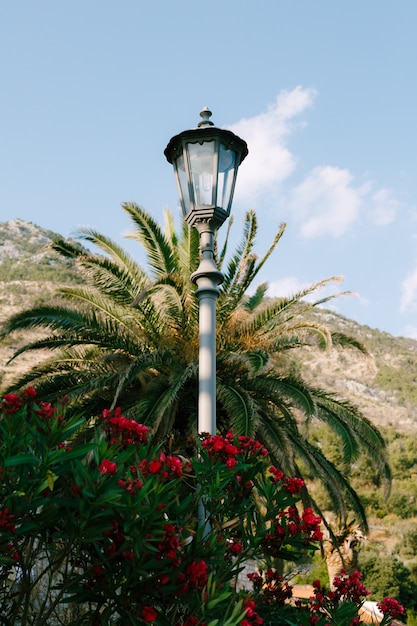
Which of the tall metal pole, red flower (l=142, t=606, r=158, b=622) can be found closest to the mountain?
the tall metal pole

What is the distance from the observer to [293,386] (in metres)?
9.64

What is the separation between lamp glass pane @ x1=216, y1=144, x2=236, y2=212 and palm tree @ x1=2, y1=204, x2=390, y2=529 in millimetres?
4394

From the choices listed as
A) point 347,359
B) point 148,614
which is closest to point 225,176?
point 148,614

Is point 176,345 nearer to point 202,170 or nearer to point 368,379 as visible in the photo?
point 202,170

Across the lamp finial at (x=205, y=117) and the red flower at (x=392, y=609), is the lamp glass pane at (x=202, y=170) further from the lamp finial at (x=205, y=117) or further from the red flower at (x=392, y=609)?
the red flower at (x=392, y=609)

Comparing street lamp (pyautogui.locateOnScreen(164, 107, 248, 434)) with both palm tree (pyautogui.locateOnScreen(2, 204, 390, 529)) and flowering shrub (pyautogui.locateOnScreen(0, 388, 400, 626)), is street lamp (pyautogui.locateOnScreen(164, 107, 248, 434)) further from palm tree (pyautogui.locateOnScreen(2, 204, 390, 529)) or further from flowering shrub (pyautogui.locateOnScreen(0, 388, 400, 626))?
palm tree (pyautogui.locateOnScreen(2, 204, 390, 529))

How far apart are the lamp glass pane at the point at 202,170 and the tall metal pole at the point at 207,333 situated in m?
0.21

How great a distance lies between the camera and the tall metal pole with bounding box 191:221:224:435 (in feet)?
13.8

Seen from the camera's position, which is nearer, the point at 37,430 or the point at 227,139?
the point at 37,430

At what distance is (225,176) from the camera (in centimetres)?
495

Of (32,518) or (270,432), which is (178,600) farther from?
(270,432)

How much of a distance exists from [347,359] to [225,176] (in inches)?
2746

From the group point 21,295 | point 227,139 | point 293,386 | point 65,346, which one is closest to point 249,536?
point 227,139

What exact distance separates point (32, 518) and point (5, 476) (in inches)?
9.6
